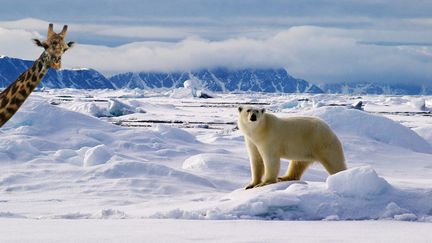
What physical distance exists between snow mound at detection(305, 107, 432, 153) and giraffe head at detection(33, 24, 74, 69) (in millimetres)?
14596

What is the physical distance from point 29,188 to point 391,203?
7.13 m

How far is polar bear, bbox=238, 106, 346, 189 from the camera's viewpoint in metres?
8.47

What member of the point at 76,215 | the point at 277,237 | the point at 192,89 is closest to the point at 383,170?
the point at 76,215

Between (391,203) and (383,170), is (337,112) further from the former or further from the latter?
(391,203)

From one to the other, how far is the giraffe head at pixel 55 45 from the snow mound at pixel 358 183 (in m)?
3.19

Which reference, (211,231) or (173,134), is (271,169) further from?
(173,134)

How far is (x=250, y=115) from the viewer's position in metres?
8.32

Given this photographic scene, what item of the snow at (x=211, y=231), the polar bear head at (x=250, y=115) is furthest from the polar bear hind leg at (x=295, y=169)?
the snow at (x=211, y=231)

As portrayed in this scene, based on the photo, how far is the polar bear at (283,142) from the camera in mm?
8469

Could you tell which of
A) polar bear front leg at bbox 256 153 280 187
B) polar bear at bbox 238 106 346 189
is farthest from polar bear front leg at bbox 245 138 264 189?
polar bear front leg at bbox 256 153 280 187

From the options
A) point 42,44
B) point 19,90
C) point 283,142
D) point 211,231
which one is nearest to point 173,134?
point 283,142

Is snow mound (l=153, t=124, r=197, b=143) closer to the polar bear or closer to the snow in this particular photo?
the polar bear

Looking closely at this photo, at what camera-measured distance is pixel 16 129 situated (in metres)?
17.2

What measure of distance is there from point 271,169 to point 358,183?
180 cm
